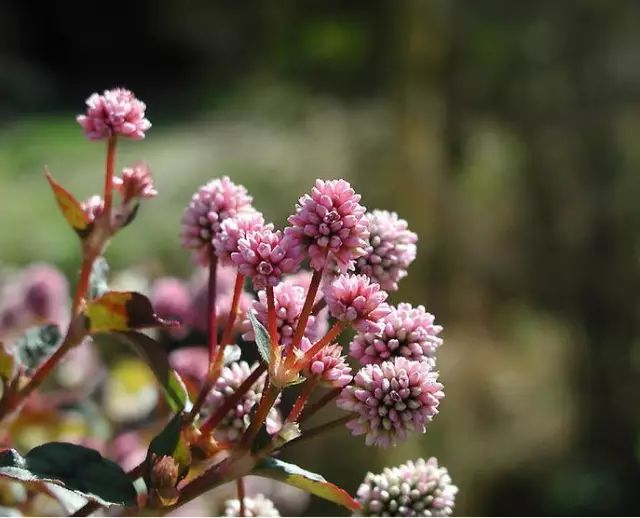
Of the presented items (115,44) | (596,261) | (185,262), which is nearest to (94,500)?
(596,261)

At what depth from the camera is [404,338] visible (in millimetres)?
415

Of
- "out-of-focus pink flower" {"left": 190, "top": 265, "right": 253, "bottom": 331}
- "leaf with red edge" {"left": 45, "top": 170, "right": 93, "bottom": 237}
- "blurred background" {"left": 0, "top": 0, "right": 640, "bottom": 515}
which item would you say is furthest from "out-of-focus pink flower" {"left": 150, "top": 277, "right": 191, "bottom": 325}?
"blurred background" {"left": 0, "top": 0, "right": 640, "bottom": 515}

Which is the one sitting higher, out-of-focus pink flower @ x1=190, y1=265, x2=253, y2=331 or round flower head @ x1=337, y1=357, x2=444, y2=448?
out-of-focus pink flower @ x1=190, y1=265, x2=253, y2=331

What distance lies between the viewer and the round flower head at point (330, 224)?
0.38 m

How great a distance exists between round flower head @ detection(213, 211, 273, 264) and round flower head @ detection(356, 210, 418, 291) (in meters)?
0.05

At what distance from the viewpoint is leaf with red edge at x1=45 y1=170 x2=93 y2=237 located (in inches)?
18.8

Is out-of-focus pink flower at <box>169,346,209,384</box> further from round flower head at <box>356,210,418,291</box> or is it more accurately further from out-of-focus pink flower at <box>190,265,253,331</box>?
round flower head at <box>356,210,418,291</box>

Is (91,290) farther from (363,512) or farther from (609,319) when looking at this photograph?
(609,319)

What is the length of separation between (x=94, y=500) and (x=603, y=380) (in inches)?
99.7

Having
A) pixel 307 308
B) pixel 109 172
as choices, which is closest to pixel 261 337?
pixel 307 308

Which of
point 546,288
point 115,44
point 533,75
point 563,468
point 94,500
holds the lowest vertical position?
point 94,500

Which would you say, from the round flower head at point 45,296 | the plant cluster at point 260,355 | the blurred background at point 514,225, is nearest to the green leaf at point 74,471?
the plant cluster at point 260,355

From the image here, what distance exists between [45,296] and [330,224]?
0.42 meters

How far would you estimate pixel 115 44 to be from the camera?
765 centimetres
